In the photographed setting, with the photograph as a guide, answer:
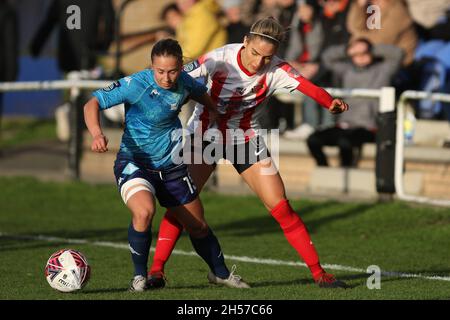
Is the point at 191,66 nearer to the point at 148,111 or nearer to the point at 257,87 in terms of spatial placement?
the point at 257,87

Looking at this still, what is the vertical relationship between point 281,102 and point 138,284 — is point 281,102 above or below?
above

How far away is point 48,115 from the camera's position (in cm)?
2270

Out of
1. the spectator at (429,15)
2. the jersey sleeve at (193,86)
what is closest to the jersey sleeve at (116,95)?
the jersey sleeve at (193,86)

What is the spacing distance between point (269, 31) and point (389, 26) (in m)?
6.81

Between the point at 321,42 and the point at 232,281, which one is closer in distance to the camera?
the point at 232,281

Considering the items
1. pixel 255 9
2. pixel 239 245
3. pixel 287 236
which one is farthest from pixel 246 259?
pixel 255 9

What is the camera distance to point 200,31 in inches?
614

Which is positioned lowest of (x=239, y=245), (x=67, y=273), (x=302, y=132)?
(x=239, y=245)

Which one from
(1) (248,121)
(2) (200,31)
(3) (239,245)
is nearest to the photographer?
(1) (248,121)

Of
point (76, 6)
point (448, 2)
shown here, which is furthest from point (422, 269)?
point (76, 6)

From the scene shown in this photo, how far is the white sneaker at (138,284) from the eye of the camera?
802cm

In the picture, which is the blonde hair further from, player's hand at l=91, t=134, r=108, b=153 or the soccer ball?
the soccer ball

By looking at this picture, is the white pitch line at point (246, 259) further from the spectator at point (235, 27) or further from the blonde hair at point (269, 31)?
the spectator at point (235, 27)

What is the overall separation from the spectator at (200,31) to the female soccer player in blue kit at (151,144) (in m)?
7.19
